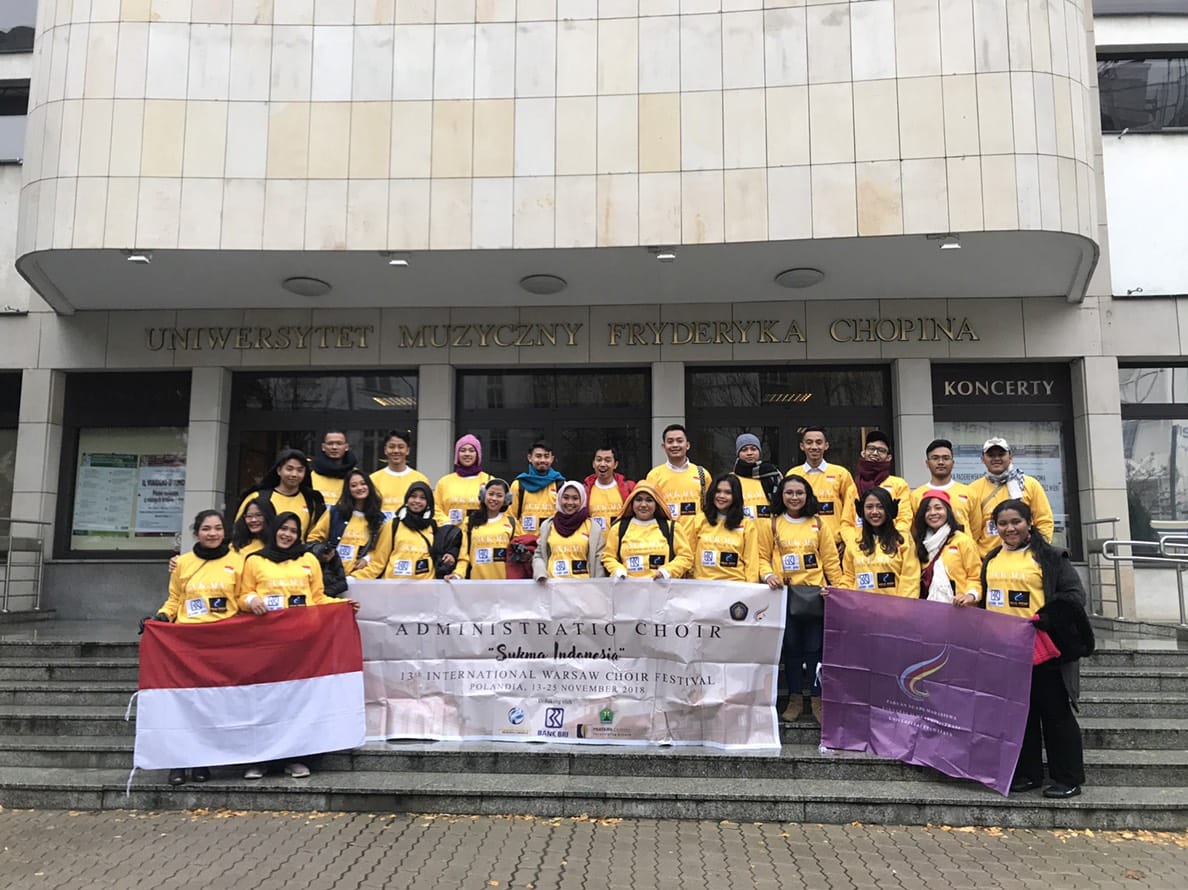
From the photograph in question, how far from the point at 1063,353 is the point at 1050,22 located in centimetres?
409

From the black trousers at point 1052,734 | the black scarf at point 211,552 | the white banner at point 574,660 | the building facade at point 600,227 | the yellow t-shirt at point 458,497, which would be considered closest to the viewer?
the black trousers at point 1052,734

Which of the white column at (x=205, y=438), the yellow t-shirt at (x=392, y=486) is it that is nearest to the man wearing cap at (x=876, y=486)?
the yellow t-shirt at (x=392, y=486)

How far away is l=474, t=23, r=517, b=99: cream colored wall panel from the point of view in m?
9.99

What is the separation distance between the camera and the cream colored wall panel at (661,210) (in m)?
9.68

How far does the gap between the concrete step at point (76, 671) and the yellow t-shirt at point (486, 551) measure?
357 centimetres

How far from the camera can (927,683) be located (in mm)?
6031

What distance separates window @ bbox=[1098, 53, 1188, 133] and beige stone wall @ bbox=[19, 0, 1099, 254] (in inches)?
115

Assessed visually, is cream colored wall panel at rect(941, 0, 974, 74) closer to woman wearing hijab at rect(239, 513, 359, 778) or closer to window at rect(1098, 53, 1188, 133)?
window at rect(1098, 53, 1188, 133)

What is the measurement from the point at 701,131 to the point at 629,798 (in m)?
7.21

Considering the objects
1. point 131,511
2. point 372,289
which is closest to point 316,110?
point 372,289

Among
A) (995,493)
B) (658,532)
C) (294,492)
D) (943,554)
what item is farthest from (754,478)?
(294,492)

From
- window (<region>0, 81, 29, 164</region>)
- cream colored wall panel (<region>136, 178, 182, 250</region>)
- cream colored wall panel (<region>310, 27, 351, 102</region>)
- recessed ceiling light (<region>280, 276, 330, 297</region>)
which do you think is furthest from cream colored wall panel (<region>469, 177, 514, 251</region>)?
window (<region>0, 81, 29, 164</region>)

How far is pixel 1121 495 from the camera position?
36.5 ft

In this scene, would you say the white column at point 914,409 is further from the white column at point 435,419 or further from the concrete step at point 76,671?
the concrete step at point 76,671
